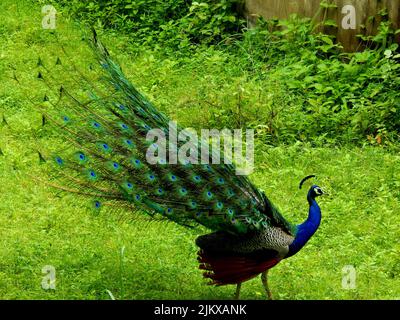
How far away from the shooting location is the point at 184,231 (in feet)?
25.4

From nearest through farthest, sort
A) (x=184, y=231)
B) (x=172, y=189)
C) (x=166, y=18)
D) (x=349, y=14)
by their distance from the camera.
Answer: (x=172, y=189), (x=184, y=231), (x=349, y=14), (x=166, y=18)

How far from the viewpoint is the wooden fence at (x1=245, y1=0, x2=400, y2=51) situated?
9.61 metres

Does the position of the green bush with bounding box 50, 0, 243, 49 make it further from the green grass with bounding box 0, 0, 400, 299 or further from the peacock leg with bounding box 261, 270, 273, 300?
the peacock leg with bounding box 261, 270, 273, 300

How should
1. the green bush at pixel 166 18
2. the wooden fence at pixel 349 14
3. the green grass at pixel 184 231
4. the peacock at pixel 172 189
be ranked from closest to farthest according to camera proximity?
the peacock at pixel 172 189
the green grass at pixel 184 231
the wooden fence at pixel 349 14
the green bush at pixel 166 18

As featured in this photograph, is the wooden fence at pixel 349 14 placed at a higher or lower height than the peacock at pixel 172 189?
higher

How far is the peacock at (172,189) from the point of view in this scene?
20.8 feet

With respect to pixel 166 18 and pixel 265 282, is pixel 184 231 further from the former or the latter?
pixel 166 18

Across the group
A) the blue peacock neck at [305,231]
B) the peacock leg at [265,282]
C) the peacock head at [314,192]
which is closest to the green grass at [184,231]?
the peacock leg at [265,282]

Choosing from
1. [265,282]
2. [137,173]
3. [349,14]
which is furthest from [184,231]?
[349,14]

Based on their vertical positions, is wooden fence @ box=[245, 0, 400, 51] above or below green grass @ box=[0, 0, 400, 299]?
above

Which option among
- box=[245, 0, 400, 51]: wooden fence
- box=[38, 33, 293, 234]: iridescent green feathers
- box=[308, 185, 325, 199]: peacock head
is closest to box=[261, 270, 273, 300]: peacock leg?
box=[38, 33, 293, 234]: iridescent green feathers

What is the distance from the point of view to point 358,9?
9.74m

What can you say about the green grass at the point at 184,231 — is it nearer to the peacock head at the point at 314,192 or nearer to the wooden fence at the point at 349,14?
the peacock head at the point at 314,192

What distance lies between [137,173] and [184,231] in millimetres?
1368
